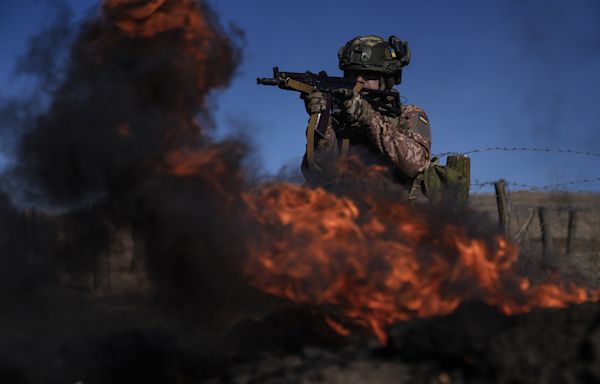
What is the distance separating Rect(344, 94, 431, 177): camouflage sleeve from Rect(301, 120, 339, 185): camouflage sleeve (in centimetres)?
39

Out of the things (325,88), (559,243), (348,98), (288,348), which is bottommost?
(288,348)

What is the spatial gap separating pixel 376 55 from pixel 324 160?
4.97 ft

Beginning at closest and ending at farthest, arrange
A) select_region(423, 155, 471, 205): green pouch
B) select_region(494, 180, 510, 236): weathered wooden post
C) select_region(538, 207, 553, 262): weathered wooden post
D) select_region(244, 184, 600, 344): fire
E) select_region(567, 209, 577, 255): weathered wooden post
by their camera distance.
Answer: select_region(244, 184, 600, 344): fire → select_region(423, 155, 471, 205): green pouch → select_region(494, 180, 510, 236): weathered wooden post → select_region(538, 207, 553, 262): weathered wooden post → select_region(567, 209, 577, 255): weathered wooden post

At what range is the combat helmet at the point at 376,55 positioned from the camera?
730cm

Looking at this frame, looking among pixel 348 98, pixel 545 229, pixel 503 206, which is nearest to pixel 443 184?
pixel 348 98

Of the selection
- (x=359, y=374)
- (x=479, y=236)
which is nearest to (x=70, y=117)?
(x=359, y=374)

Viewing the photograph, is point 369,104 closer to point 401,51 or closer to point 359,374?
point 401,51

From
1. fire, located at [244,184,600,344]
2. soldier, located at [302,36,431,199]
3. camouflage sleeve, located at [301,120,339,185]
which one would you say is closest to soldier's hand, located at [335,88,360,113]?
soldier, located at [302,36,431,199]

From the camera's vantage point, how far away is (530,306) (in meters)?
5.44

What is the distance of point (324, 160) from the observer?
23.2ft

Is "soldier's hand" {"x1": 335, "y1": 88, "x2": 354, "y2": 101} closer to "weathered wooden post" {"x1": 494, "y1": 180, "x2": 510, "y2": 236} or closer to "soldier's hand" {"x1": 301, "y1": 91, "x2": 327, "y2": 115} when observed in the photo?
"soldier's hand" {"x1": 301, "y1": 91, "x2": 327, "y2": 115}

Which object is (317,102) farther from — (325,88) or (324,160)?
(324,160)

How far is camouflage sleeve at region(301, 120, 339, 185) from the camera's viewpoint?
6.98m

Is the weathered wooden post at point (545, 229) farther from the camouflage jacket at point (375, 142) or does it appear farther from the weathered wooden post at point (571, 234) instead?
the camouflage jacket at point (375, 142)
